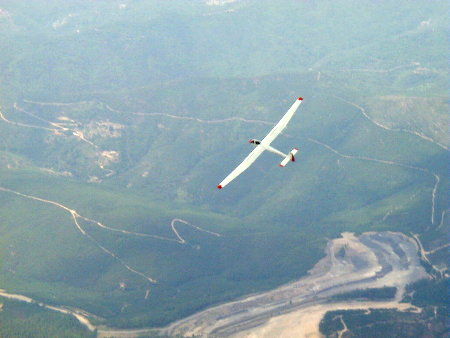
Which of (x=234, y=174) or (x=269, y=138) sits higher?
(x=269, y=138)

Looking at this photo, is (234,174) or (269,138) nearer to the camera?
(234,174)
